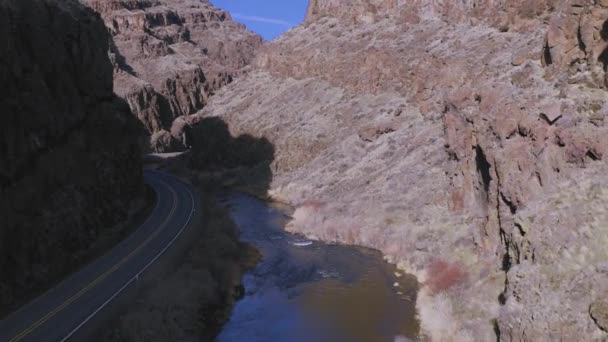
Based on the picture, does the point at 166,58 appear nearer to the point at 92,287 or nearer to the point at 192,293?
the point at 92,287

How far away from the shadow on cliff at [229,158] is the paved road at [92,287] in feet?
73.3

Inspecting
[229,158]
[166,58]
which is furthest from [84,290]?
[166,58]

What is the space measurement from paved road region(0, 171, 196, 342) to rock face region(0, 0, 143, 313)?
58.9 inches

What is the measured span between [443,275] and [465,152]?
343 inches

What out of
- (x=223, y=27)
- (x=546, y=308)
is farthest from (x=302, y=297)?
(x=223, y=27)

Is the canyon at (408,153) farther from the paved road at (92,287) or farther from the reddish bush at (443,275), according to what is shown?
the paved road at (92,287)

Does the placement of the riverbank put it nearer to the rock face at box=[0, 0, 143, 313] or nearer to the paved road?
the paved road

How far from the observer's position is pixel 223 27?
560 feet

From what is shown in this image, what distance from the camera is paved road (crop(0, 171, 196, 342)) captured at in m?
23.2

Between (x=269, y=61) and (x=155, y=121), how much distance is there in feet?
141

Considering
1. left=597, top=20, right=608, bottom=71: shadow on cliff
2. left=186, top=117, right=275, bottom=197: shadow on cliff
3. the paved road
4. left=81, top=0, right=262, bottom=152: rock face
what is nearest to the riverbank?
the paved road

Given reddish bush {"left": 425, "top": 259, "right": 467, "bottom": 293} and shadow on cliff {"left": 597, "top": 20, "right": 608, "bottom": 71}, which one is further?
reddish bush {"left": 425, "top": 259, "right": 467, "bottom": 293}

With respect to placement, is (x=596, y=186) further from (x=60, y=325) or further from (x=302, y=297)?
(x=60, y=325)

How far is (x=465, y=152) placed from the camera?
34656 millimetres
